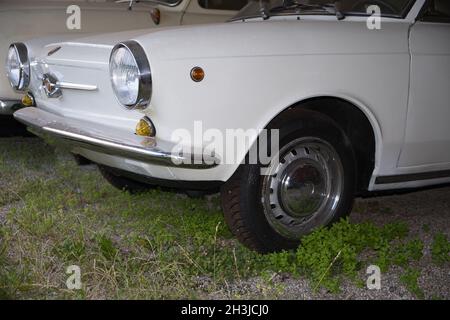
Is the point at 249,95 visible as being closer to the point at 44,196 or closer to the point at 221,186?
the point at 221,186

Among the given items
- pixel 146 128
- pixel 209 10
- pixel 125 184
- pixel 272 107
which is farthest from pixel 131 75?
pixel 209 10

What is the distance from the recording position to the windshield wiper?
12.6 ft

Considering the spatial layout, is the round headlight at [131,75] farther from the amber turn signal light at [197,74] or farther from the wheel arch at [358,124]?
the wheel arch at [358,124]

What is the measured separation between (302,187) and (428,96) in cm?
92

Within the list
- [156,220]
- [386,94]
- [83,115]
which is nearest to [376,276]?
[386,94]

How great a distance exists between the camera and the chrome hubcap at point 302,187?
3.42m

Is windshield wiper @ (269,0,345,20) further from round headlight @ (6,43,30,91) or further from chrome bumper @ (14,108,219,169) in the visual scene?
round headlight @ (6,43,30,91)

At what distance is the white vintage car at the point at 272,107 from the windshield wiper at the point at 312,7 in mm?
11

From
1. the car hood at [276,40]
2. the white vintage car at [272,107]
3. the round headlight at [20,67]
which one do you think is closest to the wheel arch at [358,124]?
the white vintage car at [272,107]

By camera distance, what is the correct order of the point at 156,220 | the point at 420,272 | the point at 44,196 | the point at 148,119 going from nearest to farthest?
the point at 148,119 < the point at 420,272 < the point at 156,220 < the point at 44,196

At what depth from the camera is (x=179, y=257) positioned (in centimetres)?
335

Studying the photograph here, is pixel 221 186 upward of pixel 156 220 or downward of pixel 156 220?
upward

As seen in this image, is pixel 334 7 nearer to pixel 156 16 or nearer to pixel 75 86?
pixel 75 86

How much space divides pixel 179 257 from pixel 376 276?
1017 millimetres
